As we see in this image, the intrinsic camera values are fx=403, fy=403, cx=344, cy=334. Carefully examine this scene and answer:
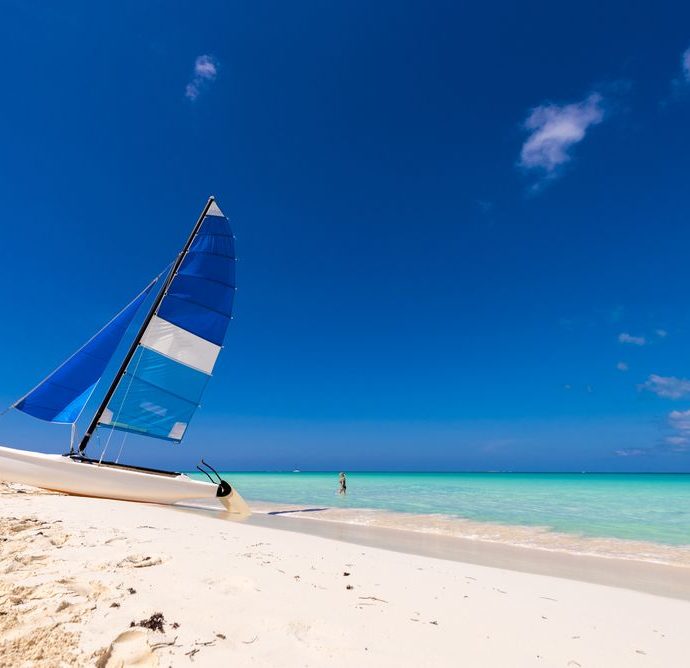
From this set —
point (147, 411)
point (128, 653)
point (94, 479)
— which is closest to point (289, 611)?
point (128, 653)

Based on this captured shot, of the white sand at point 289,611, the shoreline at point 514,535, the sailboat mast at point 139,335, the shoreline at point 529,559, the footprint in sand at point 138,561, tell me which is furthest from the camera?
the sailboat mast at point 139,335

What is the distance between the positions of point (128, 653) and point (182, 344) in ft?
40.6

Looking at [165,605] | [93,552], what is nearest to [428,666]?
[165,605]

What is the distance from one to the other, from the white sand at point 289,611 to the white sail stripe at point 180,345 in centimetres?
813

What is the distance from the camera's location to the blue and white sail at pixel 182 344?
12.8m

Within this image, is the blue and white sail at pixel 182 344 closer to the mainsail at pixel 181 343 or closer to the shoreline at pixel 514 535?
the mainsail at pixel 181 343

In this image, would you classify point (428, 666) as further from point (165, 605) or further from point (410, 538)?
point (410, 538)

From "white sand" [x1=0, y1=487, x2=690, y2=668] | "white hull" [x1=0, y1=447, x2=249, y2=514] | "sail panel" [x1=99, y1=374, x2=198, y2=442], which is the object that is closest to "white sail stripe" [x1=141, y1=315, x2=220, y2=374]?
"sail panel" [x1=99, y1=374, x2=198, y2=442]

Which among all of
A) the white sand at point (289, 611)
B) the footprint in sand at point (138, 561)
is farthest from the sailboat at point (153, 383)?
the footprint in sand at point (138, 561)

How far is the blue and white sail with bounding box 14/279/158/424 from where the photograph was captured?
1192cm

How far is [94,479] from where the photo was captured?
10.8 metres

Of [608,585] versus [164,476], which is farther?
[164,476]

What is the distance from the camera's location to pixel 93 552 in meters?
4.43

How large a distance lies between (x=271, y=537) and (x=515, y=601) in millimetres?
4782
